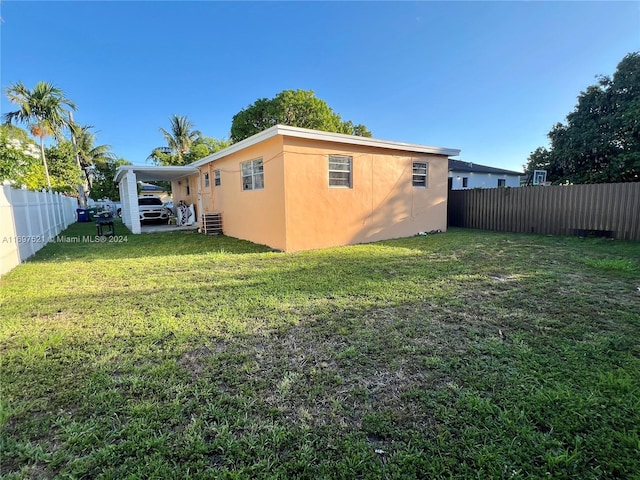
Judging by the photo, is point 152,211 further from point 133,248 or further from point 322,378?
point 322,378

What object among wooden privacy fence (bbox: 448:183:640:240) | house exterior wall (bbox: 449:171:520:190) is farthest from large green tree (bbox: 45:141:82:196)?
house exterior wall (bbox: 449:171:520:190)

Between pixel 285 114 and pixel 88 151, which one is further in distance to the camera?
pixel 88 151

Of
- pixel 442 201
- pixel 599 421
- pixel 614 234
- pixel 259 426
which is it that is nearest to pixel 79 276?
pixel 259 426

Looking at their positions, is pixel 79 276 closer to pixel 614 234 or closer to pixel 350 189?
pixel 350 189

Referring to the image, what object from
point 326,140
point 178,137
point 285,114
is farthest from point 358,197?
point 178,137

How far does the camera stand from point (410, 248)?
27.0 feet

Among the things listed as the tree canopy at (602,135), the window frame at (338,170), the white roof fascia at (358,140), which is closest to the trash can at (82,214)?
the white roof fascia at (358,140)

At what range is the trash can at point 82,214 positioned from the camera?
19.3 metres

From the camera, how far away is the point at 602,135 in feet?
50.1

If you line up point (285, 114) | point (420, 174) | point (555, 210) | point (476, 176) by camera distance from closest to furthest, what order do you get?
point (555, 210)
point (420, 174)
point (476, 176)
point (285, 114)

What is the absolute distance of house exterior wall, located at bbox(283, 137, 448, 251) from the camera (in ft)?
26.2

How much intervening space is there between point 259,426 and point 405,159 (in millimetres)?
9694

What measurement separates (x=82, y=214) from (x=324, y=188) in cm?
1865

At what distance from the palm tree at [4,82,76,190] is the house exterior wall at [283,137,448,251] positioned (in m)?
21.3
